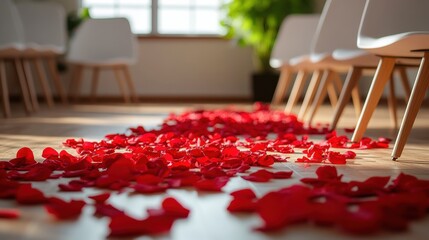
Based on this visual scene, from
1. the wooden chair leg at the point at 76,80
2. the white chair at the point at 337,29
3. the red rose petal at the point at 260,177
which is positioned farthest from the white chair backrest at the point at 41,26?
the red rose petal at the point at 260,177

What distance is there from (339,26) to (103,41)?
9.86 feet

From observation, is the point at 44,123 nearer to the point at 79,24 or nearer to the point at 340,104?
the point at 340,104

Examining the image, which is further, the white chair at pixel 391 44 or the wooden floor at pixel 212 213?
the white chair at pixel 391 44

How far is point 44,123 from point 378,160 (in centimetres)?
201

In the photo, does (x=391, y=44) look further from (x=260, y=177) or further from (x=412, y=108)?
(x=260, y=177)

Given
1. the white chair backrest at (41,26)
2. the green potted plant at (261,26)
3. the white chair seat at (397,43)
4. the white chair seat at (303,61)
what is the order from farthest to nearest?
the green potted plant at (261,26) < the white chair backrest at (41,26) < the white chair seat at (303,61) < the white chair seat at (397,43)

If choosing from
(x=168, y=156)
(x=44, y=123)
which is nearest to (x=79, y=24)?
(x=44, y=123)

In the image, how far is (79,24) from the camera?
19.8 ft

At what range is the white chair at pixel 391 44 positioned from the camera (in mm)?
1820

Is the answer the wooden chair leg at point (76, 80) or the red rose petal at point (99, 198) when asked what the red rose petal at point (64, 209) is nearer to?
the red rose petal at point (99, 198)

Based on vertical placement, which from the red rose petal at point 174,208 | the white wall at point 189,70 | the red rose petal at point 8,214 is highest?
the red rose petal at point 174,208

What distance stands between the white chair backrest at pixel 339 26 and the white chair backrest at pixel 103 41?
2.64 meters

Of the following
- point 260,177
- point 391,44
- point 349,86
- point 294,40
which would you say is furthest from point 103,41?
point 260,177

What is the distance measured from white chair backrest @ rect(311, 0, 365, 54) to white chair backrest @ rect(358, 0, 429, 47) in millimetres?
629
